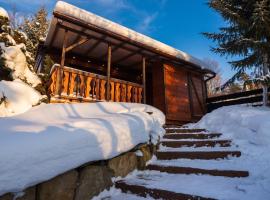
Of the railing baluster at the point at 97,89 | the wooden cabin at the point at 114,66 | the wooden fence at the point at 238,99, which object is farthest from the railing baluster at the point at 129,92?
the wooden fence at the point at 238,99

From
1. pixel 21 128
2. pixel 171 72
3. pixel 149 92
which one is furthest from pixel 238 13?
pixel 21 128

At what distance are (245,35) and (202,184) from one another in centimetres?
744

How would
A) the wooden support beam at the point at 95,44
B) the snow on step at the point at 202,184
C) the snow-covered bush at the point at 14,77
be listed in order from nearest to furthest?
the snow on step at the point at 202,184
the snow-covered bush at the point at 14,77
the wooden support beam at the point at 95,44

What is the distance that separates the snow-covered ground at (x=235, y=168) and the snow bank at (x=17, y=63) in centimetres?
500

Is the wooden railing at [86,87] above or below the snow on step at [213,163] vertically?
above

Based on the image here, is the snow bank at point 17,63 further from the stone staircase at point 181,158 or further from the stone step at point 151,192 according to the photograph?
the stone step at point 151,192

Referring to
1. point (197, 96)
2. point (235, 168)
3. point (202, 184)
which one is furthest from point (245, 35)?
point (202, 184)

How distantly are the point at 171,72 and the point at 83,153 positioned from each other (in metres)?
7.51

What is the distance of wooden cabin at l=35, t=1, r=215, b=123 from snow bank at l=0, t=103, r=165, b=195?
9.34 feet

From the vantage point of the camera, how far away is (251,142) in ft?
14.3

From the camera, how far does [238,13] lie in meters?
8.66

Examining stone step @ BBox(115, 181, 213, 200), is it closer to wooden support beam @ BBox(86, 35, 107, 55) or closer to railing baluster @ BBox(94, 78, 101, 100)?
railing baluster @ BBox(94, 78, 101, 100)

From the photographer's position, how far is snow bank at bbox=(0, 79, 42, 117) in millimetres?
4738

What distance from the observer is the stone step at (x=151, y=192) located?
2785 mm
